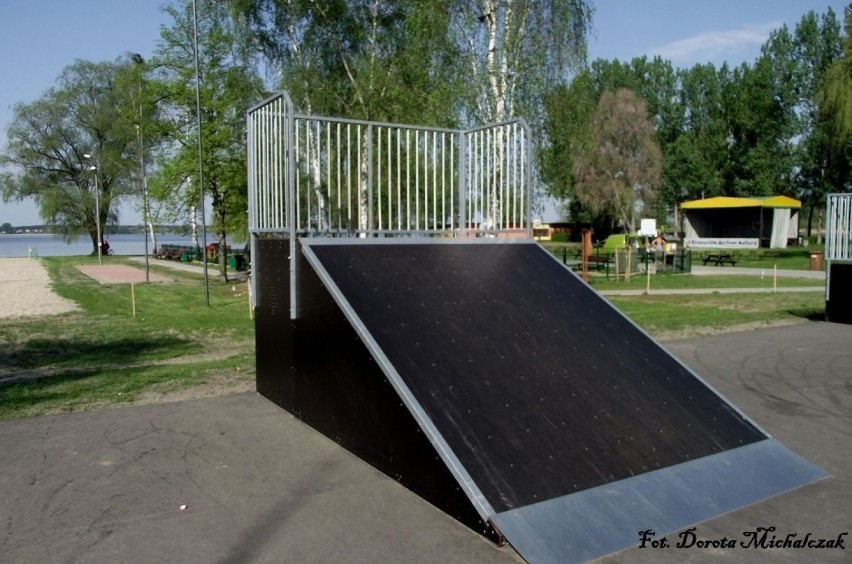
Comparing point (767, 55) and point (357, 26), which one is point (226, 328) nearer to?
point (357, 26)

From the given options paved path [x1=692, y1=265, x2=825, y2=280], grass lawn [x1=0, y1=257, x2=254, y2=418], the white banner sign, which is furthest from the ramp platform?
the white banner sign

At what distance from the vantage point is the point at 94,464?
5559mm

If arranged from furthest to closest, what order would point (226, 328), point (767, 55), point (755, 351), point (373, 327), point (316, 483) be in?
point (767, 55) → point (226, 328) → point (755, 351) → point (373, 327) → point (316, 483)

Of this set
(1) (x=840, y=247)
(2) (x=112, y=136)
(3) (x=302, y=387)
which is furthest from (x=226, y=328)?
(2) (x=112, y=136)

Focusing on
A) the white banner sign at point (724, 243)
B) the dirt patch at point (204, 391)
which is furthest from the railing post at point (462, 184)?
the white banner sign at point (724, 243)

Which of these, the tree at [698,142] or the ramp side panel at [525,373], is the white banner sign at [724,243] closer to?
the tree at [698,142]

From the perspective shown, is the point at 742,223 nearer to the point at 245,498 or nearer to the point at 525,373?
the point at 525,373

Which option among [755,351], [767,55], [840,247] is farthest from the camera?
[767,55]

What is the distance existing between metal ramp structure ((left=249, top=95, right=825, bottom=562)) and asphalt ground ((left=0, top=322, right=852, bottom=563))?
21 cm

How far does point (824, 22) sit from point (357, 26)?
4624 cm

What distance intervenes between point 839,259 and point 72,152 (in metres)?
60.3

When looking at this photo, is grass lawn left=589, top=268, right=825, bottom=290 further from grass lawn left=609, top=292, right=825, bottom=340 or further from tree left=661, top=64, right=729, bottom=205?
tree left=661, top=64, right=729, bottom=205

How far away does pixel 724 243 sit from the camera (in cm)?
5247

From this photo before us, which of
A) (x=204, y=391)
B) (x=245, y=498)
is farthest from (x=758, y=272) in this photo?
(x=245, y=498)
